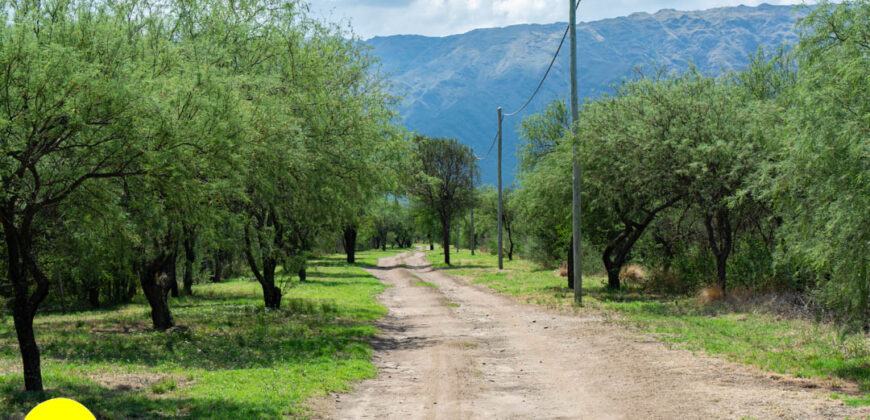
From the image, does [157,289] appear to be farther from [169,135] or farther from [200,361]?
[169,135]

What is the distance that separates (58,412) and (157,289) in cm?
1501

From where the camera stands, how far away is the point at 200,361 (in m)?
11.2

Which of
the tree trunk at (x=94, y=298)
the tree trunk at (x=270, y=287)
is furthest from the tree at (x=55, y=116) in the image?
the tree trunk at (x=94, y=298)

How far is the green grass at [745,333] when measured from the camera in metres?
9.66

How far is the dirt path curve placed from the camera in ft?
25.7

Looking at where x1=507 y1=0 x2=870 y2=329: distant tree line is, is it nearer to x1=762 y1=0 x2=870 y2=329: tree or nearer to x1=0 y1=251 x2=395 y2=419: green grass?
x1=762 y1=0 x2=870 y2=329: tree

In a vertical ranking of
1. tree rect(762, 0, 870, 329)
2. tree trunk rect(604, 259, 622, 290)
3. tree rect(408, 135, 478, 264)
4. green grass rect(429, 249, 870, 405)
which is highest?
tree rect(408, 135, 478, 264)

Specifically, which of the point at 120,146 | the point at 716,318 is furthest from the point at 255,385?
the point at 716,318

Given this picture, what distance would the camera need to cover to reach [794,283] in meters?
16.4

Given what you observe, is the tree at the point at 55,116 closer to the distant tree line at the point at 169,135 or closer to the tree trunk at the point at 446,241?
the distant tree line at the point at 169,135

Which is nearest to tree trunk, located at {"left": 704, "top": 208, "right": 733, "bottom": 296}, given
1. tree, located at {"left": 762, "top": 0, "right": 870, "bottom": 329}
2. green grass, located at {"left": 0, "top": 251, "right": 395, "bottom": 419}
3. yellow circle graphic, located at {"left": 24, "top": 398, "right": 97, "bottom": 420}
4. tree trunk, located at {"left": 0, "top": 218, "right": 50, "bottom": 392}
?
tree, located at {"left": 762, "top": 0, "right": 870, "bottom": 329}

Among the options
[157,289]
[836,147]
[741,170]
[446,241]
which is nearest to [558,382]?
[836,147]

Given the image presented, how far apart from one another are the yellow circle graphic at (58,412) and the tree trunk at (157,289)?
46.2 feet

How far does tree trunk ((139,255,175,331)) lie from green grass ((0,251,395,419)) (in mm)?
340
